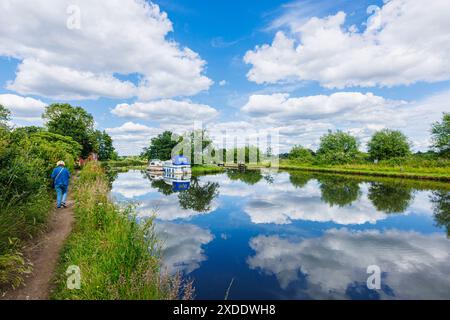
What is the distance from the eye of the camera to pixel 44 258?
509 centimetres

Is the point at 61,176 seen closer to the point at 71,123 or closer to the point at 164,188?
the point at 164,188

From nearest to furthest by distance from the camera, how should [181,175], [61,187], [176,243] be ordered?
[176,243]
[61,187]
[181,175]

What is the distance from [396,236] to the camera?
340 inches

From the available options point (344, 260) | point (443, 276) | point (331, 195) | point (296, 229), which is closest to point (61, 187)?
point (296, 229)

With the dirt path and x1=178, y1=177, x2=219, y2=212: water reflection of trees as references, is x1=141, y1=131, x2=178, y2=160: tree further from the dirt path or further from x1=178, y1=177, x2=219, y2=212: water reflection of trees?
the dirt path

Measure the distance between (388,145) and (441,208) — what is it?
33.0 m

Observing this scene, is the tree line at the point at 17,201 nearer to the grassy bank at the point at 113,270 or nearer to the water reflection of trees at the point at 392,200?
the grassy bank at the point at 113,270

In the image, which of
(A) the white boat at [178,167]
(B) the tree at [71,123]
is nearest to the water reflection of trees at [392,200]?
(A) the white boat at [178,167]

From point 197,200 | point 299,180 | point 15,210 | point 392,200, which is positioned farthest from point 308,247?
point 299,180

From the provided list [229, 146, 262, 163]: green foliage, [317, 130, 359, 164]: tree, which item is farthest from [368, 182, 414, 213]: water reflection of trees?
[229, 146, 262, 163]: green foliage

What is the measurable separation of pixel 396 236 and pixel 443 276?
312cm

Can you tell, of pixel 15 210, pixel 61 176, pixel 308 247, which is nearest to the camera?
pixel 15 210
